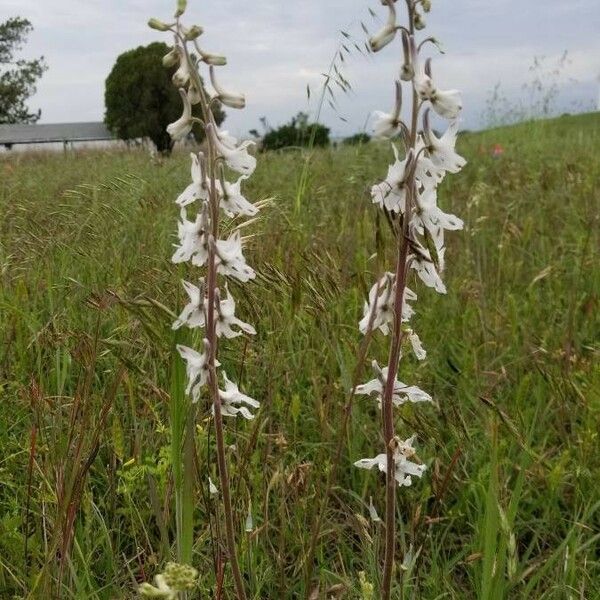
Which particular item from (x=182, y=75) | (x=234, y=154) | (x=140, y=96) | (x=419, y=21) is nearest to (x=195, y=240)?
(x=234, y=154)

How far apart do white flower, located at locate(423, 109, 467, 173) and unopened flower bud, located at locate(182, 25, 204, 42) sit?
0.37 metres

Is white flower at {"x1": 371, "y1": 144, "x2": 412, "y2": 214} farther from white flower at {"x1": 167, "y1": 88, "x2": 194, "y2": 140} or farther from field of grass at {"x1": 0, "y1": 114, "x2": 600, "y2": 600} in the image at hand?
white flower at {"x1": 167, "y1": 88, "x2": 194, "y2": 140}

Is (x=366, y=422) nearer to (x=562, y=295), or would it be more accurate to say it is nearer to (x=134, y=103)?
(x=562, y=295)

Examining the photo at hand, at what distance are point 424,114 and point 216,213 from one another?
1.20 feet

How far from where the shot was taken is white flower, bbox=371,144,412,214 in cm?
126

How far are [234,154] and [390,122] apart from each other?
26 cm

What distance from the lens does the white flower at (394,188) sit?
1263 millimetres

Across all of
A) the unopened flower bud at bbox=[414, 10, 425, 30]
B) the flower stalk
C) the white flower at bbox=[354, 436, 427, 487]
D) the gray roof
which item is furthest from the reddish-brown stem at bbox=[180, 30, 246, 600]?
the gray roof

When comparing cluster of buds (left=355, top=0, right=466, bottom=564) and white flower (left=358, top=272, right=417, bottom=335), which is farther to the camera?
white flower (left=358, top=272, right=417, bottom=335)

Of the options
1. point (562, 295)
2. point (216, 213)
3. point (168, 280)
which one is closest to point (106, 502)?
point (168, 280)

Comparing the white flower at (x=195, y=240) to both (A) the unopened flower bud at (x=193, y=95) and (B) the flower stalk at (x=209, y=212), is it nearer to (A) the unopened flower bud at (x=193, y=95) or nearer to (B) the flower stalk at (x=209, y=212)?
(B) the flower stalk at (x=209, y=212)

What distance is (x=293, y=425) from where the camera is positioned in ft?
8.19

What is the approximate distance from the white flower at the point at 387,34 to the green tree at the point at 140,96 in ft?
147

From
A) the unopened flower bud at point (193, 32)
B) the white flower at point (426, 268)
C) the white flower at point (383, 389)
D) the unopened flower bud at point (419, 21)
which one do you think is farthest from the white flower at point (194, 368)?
the unopened flower bud at point (419, 21)
